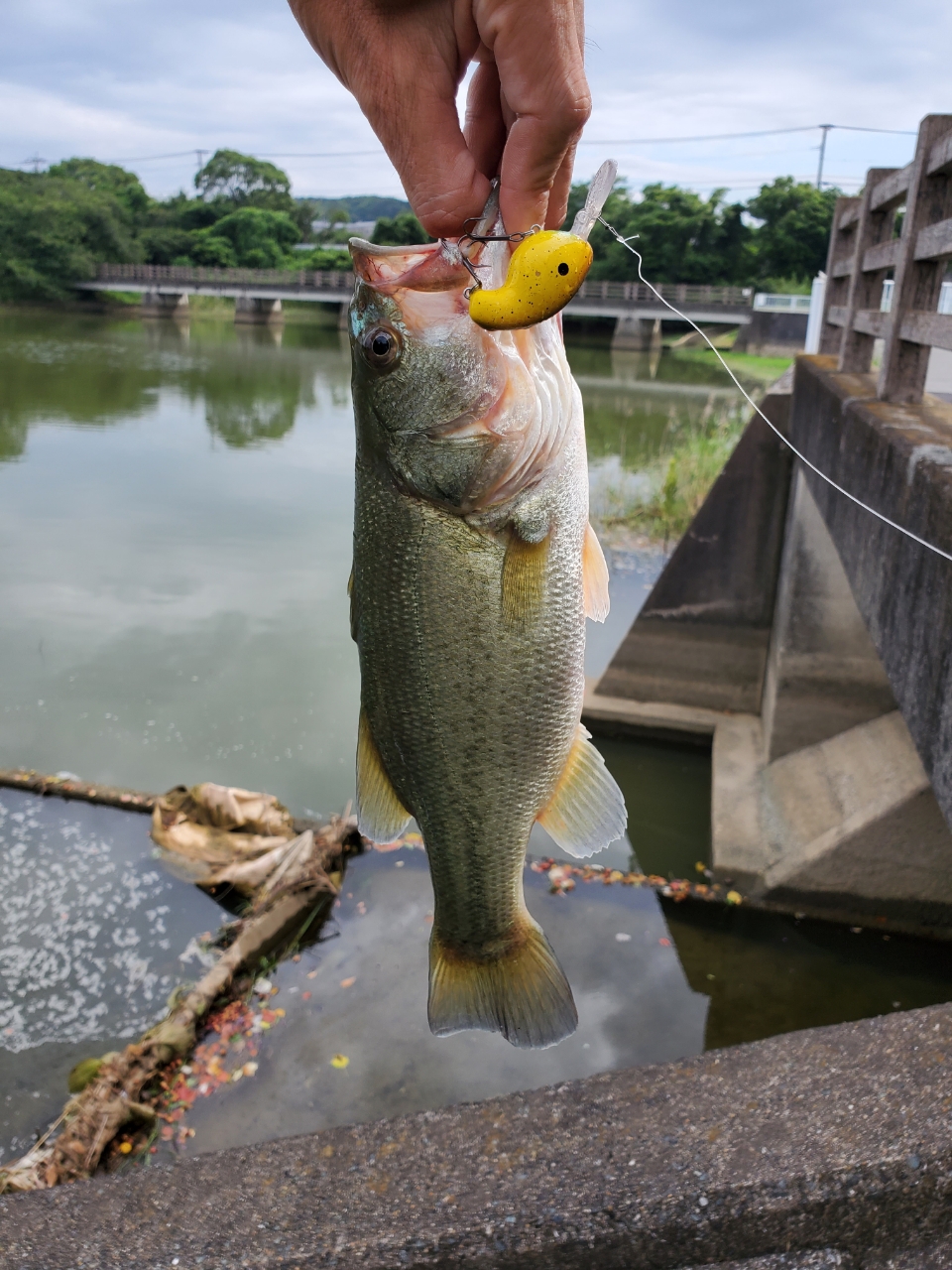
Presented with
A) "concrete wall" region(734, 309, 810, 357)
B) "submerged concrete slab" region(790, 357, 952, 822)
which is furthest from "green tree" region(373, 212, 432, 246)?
"submerged concrete slab" region(790, 357, 952, 822)

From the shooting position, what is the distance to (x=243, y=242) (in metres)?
62.0

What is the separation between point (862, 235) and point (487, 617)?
511cm

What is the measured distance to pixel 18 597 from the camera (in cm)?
1037

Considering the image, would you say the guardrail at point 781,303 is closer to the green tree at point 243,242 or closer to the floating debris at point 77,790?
the floating debris at point 77,790

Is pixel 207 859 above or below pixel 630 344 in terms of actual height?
below

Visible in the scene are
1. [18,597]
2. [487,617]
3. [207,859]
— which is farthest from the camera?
[18,597]

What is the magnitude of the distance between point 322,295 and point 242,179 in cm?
4482

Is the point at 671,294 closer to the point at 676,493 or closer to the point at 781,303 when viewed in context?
the point at 781,303

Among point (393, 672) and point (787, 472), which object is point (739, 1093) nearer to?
point (393, 672)

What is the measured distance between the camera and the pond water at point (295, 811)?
181 inches

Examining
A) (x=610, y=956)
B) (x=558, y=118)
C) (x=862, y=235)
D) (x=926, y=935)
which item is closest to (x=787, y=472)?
(x=862, y=235)

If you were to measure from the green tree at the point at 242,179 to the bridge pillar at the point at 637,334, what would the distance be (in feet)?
157

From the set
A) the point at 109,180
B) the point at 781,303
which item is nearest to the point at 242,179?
the point at 109,180

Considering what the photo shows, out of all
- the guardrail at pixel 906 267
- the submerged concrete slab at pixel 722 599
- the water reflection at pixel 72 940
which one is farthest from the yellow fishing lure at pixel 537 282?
the submerged concrete slab at pixel 722 599
